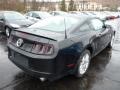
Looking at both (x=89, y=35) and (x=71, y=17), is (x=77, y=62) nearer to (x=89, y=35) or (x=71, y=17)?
(x=89, y=35)

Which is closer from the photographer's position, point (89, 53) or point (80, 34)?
point (80, 34)

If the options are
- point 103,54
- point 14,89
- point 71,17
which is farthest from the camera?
point 103,54

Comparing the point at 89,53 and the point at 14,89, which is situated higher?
the point at 89,53

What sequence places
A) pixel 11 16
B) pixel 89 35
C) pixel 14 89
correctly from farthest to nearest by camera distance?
pixel 11 16, pixel 89 35, pixel 14 89

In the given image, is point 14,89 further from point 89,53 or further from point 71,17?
point 71,17

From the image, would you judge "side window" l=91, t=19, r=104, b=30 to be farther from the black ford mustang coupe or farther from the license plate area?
the license plate area

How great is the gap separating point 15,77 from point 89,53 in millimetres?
2011

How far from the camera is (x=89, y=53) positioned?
4.84 meters

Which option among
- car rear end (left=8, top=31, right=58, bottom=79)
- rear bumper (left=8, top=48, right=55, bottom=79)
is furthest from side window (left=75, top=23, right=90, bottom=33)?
rear bumper (left=8, top=48, right=55, bottom=79)

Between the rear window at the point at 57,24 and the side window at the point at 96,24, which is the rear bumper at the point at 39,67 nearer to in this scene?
the rear window at the point at 57,24

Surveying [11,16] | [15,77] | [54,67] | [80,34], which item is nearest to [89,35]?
[80,34]

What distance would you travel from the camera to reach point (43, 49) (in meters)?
3.62

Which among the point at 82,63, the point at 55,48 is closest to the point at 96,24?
the point at 82,63

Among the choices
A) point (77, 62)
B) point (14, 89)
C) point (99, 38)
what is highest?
point (99, 38)
